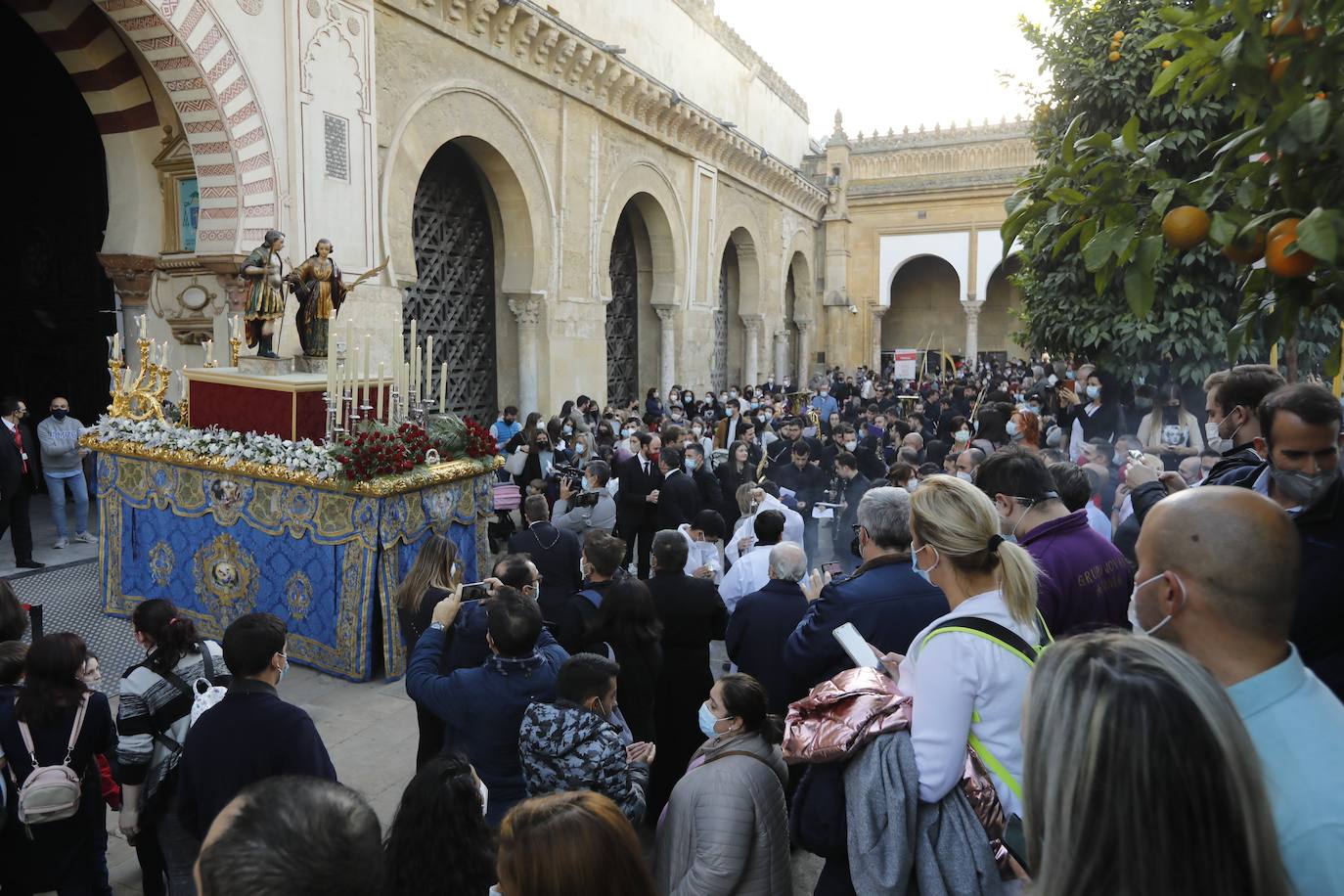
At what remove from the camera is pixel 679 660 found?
13.7ft

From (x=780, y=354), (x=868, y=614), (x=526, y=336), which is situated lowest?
(x=868, y=614)

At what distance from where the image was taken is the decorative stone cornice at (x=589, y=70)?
39.0 feet

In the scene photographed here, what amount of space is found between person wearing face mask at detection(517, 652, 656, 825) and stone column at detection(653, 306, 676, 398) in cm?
1585

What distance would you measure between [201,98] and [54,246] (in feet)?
14.8

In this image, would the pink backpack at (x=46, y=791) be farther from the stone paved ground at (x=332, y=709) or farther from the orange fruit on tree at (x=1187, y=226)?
the orange fruit on tree at (x=1187, y=226)

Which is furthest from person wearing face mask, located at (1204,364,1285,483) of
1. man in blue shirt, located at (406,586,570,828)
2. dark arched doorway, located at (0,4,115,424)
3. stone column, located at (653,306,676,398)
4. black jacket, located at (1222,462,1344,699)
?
stone column, located at (653,306,676,398)

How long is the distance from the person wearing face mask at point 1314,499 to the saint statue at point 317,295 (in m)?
6.56

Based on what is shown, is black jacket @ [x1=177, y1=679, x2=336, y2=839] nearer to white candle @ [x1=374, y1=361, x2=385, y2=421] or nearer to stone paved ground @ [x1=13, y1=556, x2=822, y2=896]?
stone paved ground @ [x1=13, y1=556, x2=822, y2=896]

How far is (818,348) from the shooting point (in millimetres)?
28828

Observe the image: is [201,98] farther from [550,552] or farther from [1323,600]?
[1323,600]

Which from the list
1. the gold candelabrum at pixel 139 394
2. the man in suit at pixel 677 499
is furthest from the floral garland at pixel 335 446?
the man in suit at pixel 677 499

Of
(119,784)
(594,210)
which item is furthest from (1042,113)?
(119,784)

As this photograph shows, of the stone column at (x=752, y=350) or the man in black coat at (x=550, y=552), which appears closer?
the man in black coat at (x=550, y=552)

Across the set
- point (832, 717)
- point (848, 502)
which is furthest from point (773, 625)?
point (848, 502)
